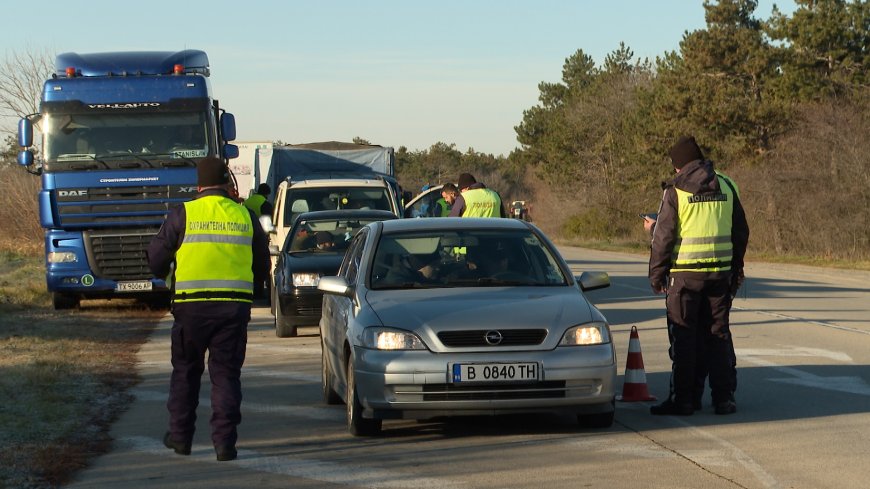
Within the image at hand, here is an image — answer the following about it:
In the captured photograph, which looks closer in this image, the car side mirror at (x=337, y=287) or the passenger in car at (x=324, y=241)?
the car side mirror at (x=337, y=287)

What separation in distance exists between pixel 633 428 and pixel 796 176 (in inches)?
1459

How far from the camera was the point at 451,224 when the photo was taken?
34.3 feet

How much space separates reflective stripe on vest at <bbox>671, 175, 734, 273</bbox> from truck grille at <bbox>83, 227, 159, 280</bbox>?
11853 mm

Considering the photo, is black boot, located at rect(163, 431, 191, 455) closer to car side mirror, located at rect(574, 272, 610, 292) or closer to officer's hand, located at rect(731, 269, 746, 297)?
car side mirror, located at rect(574, 272, 610, 292)

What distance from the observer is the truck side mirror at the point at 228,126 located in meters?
20.9

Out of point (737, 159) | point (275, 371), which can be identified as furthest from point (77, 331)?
point (737, 159)

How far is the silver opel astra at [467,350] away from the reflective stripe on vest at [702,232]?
90 centimetres

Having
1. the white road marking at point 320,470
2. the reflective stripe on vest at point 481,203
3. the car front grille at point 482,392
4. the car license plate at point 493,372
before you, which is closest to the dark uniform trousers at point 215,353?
the white road marking at point 320,470

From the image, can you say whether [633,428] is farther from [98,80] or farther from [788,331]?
[98,80]

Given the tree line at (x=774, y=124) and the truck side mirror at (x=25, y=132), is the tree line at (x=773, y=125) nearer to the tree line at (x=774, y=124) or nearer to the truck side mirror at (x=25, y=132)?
the tree line at (x=774, y=124)

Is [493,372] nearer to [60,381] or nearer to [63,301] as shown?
[60,381]

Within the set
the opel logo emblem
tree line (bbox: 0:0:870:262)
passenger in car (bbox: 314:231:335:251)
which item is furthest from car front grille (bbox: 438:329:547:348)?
tree line (bbox: 0:0:870:262)

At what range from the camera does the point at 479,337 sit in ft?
28.8

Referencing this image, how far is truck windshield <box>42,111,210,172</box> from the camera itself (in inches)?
773
